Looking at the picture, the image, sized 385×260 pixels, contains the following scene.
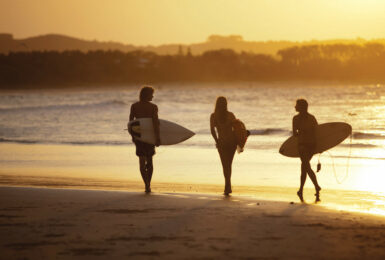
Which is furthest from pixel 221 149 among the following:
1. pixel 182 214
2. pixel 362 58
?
pixel 362 58

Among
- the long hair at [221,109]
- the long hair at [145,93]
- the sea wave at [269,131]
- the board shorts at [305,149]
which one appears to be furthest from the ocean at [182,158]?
the long hair at [145,93]

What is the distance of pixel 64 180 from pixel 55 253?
657 cm

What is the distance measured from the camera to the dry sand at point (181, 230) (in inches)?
231

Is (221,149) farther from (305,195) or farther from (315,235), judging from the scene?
(315,235)

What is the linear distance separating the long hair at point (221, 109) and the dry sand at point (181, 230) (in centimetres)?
171

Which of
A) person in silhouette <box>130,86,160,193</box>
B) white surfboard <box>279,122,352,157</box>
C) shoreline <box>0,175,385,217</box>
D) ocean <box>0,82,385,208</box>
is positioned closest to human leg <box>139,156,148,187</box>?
person in silhouette <box>130,86,160,193</box>

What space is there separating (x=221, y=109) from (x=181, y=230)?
353cm

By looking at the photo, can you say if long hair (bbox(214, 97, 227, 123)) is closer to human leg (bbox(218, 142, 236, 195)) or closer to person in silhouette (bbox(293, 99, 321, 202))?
human leg (bbox(218, 142, 236, 195))

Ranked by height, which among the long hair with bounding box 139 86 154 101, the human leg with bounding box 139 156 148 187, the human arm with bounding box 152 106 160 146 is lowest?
the human leg with bounding box 139 156 148 187

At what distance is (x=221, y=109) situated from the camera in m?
9.90

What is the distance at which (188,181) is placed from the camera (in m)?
12.2

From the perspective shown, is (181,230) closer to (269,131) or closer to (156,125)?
(156,125)

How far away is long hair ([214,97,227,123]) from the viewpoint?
984 centimetres

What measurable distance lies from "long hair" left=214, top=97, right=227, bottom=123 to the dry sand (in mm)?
1711
